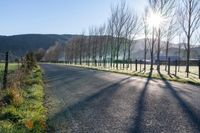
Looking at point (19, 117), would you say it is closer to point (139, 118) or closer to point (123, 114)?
point (123, 114)

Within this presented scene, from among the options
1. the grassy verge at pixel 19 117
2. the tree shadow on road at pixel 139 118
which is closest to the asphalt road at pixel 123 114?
the tree shadow on road at pixel 139 118

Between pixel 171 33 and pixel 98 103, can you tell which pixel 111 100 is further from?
pixel 171 33

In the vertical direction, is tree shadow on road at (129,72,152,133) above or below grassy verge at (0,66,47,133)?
below

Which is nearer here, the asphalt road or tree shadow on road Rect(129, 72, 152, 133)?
tree shadow on road Rect(129, 72, 152, 133)

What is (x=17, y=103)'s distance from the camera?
889 cm

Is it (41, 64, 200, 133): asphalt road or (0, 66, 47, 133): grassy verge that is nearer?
(0, 66, 47, 133): grassy verge

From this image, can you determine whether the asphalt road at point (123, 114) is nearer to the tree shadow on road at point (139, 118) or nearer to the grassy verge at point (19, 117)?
the tree shadow on road at point (139, 118)

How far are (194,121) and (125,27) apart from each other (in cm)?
4253

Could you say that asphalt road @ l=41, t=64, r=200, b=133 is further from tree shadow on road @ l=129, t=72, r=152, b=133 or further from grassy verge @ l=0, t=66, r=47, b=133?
grassy verge @ l=0, t=66, r=47, b=133

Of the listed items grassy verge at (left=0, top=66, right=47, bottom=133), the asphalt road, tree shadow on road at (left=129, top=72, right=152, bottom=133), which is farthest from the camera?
the asphalt road

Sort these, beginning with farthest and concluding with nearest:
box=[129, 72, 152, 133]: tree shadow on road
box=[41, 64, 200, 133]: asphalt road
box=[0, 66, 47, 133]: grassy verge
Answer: box=[41, 64, 200, 133]: asphalt road → box=[129, 72, 152, 133]: tree shadow on road → box=[0, 66, 47, 133]: grassy verge

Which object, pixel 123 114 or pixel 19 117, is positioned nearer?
pixel 19 117

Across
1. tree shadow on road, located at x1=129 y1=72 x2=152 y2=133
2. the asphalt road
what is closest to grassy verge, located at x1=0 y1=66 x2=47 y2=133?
the asphalt road

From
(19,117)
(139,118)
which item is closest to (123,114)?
(139,118)
